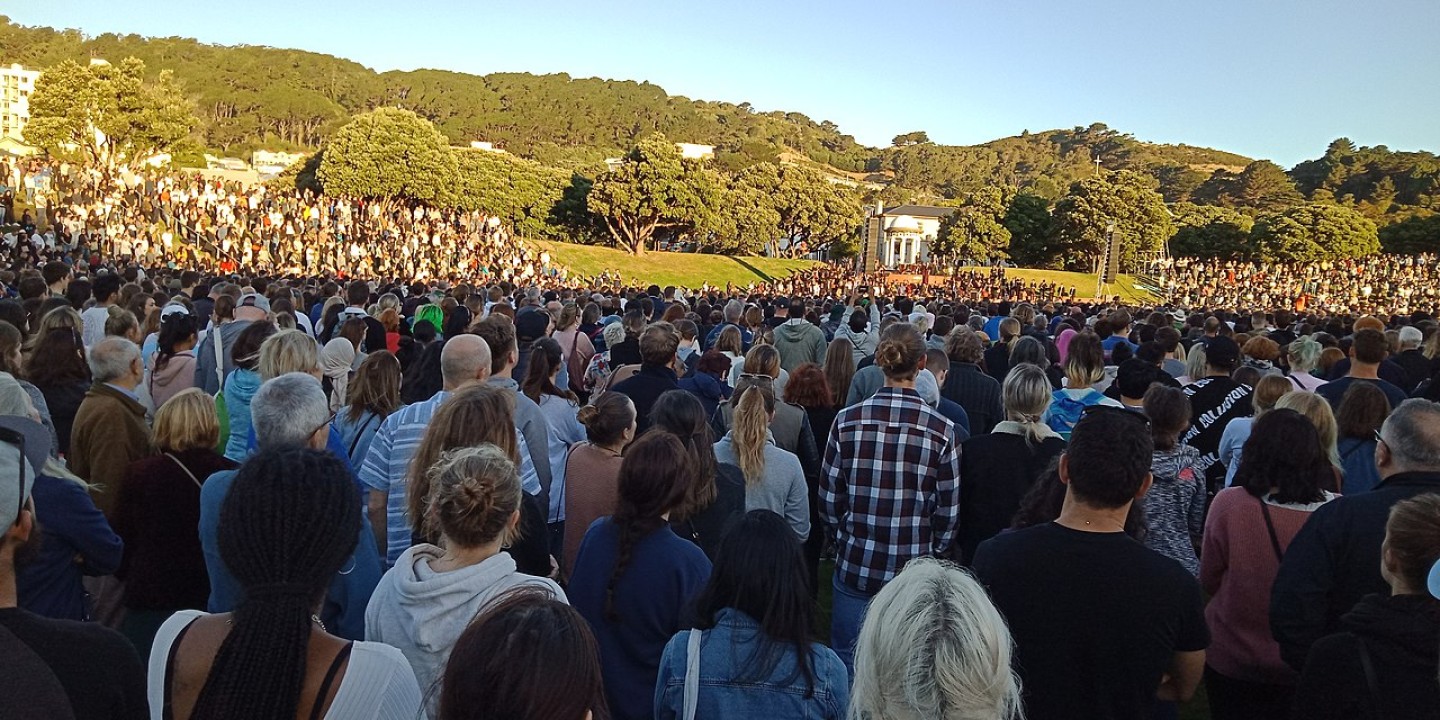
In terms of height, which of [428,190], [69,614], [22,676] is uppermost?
[428,190]

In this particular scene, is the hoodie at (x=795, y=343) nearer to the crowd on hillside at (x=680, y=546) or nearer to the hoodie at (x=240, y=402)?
the crowd on hillside at (x=680, y=546)

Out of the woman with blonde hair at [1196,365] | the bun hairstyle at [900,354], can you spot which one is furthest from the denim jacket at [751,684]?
the woman with blonde hair at [1196,365]

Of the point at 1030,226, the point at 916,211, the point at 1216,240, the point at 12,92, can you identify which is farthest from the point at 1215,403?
the point at 12,92

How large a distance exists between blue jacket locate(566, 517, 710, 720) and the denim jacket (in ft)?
1.86

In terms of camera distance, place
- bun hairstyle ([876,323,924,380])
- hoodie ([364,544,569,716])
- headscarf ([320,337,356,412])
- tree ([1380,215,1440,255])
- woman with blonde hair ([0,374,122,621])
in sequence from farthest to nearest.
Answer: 1. tree ([1380,215,1440,255])
2. headscarf ([320,337,356,412])
3. bun hairstyle ([876,323,924,380])
4. woman with blonde hair ([0,374,122,621])
5. hoodie ([364,544,569,716])

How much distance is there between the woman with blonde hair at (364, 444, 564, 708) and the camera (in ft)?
8.43

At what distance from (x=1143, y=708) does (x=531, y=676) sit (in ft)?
6.42

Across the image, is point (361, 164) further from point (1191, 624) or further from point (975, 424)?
point (1191, 624)

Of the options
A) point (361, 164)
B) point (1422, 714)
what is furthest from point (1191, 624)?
point (361, 164)

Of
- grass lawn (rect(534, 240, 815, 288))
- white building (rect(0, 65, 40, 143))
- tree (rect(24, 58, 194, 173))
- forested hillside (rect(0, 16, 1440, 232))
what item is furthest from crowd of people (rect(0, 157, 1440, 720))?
white building (rect(0, 65, 40, 143))

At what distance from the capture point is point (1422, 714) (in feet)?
7.86

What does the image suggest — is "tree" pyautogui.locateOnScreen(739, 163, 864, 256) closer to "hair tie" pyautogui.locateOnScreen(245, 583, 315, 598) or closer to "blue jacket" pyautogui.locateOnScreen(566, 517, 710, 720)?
"blue jacket" pyautogui.locateOnScreen(566, 517, 710, 720)

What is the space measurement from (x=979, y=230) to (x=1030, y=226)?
11.5 feet

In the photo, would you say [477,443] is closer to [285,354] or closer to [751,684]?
[751,684]
